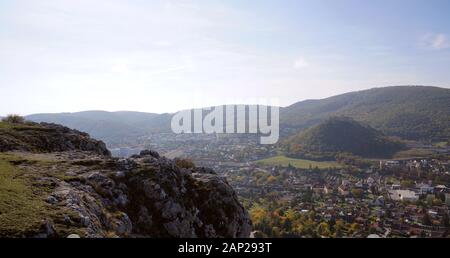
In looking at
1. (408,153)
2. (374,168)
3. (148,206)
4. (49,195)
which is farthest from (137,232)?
(408,153)

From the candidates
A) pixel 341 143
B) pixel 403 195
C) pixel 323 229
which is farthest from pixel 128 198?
pixel 341 143

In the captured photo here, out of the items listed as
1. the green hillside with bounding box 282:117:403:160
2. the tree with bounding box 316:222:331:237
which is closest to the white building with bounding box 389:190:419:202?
the tree with bounding box 316:222:331:237

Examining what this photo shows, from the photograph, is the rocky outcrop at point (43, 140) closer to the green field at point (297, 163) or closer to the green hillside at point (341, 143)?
the green field at point (297, 163)

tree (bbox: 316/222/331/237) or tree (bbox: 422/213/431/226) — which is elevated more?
tree (bbox: 422/213/431/226)

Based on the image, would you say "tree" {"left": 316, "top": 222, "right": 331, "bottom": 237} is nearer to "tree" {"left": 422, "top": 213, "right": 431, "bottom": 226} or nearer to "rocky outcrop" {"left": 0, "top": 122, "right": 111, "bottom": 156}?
"tree" {"left": 422, "top": 213, "right": 431, "bottom": 226}

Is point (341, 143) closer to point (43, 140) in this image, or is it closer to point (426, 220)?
point (426, 220)

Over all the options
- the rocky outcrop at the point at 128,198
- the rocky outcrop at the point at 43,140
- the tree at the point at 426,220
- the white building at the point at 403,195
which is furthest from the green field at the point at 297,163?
the rocky outcrop at the point at 128,198
